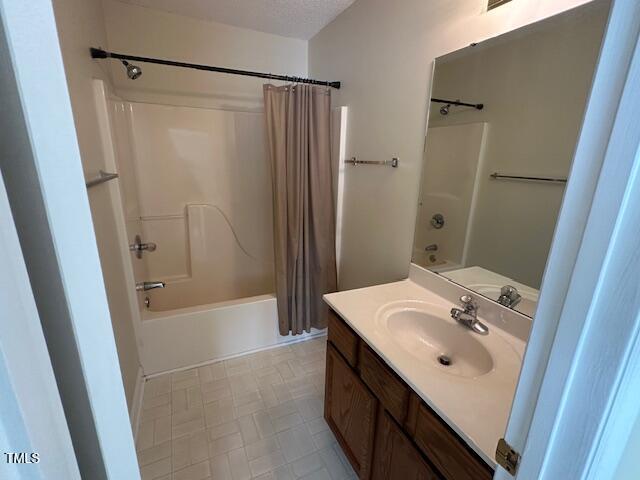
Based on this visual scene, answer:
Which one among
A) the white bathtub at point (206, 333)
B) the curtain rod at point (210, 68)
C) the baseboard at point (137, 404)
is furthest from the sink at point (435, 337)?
the curtain rod at point (210, 68)

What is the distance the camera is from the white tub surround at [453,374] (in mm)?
759

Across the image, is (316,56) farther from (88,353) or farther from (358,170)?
(88,353)

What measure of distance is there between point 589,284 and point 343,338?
1030mm

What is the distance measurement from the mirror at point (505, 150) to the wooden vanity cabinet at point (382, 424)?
0.56 m

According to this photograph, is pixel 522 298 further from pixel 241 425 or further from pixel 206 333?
pixel 206 333

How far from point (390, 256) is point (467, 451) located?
1.12m

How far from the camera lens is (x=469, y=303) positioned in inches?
47.6

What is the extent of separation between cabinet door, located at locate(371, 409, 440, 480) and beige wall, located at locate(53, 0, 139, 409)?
119 centimetres

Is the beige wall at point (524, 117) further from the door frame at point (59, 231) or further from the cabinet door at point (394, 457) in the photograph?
the door frame at point (59, 231)

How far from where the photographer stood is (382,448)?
1.10 meters

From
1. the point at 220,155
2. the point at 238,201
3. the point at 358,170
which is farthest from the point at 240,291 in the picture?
the point at 358,170

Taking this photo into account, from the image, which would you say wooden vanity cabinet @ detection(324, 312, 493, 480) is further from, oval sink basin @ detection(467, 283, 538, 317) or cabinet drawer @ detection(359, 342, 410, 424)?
oval sink basin @ detection(467, 283, 538, 317)

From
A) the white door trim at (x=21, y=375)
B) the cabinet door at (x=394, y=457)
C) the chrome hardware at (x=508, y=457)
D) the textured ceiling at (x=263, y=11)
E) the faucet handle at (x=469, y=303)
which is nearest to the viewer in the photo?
the white door trim at (x=21, y=375)

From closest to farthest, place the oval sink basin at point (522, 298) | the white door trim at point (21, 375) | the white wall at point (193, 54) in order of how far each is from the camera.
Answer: the white door trim at point (21, 375) < the oval sink basin at point (522, 298) < the white wall at point (193, 54)
